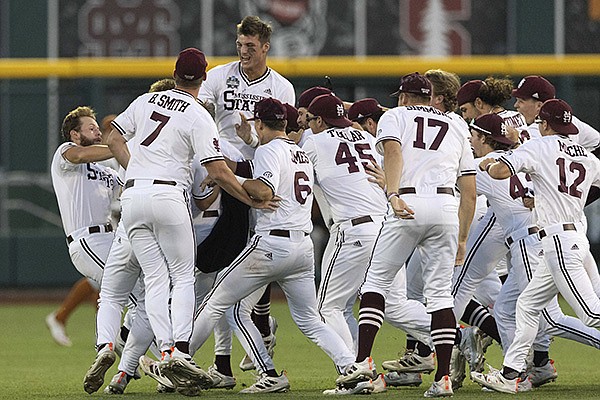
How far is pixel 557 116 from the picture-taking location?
7.47 metres

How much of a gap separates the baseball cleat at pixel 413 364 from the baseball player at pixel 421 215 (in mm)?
710

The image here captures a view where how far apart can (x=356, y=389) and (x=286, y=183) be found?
1232mm

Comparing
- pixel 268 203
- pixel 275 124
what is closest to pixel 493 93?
pixel 275 124

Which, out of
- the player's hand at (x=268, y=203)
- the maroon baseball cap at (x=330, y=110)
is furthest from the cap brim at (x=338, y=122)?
the player's hand at (x=268, y=203)

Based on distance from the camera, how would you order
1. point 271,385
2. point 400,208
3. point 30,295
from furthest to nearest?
1. point 30,295
2. point 271,385
3. point 400,208

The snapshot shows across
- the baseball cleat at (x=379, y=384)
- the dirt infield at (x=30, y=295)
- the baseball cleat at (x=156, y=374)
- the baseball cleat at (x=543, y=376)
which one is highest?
the baseball cleat at (x=156, y=374)

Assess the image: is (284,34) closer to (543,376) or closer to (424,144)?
(543,376)

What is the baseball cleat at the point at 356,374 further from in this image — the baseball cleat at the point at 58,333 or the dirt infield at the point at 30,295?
the dirt infield at the point at 30,295

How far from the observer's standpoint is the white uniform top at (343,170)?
25.7 feet

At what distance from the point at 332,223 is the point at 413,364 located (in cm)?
103

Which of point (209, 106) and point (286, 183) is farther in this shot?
point (209, 106)

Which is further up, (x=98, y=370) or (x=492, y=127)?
(x=492, y=127)

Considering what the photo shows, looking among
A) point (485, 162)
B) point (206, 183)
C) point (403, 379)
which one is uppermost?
point (485, 162)

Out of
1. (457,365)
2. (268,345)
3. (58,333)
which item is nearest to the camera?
(457,365)
